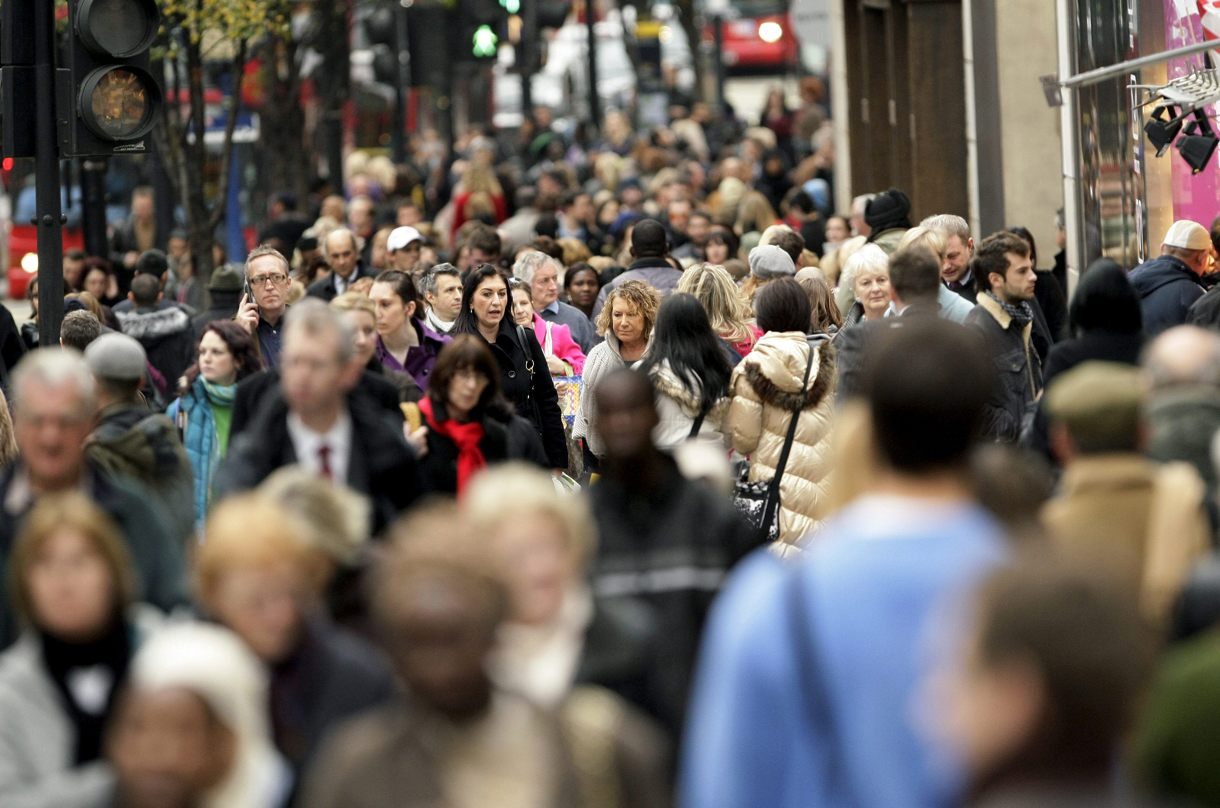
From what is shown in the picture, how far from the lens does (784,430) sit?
9617mm

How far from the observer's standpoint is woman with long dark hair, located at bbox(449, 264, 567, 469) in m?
11.1

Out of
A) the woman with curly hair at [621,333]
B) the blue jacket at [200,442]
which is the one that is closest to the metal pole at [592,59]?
the woman with curly hair at [621,333]

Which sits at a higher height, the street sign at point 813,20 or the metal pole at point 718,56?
the metal pole at point 718,56

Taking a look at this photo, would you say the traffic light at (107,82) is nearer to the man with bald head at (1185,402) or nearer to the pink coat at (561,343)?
the pink coat at (561,343)

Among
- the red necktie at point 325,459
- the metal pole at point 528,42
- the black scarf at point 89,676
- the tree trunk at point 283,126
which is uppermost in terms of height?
the metal pole at point 528,42

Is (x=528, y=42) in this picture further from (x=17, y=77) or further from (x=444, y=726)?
(x=444, y=726)

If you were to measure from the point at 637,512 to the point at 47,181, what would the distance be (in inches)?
218

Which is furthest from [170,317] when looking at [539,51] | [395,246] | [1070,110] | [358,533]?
[539,51]

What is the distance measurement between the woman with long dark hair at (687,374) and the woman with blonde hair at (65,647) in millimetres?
4463

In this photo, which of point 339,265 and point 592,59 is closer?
point 339,265

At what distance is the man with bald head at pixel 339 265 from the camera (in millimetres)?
15352

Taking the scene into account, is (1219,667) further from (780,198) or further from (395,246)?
(780,198)

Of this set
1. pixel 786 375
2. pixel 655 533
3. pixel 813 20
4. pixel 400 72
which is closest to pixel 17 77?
pixel 786 375

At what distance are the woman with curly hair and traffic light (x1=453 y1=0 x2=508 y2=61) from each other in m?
17.2
